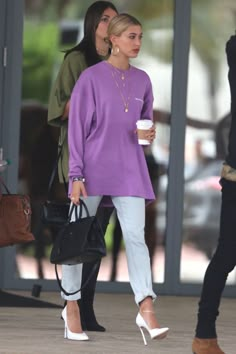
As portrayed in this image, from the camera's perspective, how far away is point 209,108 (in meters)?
8.48

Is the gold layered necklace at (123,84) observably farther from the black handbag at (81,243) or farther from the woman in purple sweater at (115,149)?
the black handbag at (81,243)

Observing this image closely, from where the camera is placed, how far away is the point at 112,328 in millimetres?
6672

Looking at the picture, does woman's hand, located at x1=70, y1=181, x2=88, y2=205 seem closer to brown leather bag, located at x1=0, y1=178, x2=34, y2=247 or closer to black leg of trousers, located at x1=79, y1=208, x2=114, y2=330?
black leg of trousers, located at x1=79, y1=208, x2=114, y2=330

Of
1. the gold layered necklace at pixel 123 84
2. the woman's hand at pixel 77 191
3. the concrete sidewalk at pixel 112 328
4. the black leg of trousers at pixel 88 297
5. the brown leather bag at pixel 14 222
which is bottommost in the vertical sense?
the concrete sidewalk at pixel 112 328

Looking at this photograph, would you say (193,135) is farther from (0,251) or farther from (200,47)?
(0,251)

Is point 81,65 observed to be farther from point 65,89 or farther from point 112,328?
point 112,328

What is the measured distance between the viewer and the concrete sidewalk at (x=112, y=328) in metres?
5.91

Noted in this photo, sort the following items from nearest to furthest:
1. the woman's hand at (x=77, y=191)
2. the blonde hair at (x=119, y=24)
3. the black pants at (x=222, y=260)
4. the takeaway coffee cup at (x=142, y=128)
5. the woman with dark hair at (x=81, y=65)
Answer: the black pants at (x=222, y=260)
the takeaway coffee cup at (x=142, y=128)
the woman's hand at (x=77, y=191)
the blonde hair at (x=119, y=24)
the woman with dark hair at (x=81, y=65)

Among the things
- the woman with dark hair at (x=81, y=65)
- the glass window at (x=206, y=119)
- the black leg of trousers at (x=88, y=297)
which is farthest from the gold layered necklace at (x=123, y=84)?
the glass window at (x=206, y=119)

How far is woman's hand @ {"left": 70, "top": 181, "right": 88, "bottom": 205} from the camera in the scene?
591 cm

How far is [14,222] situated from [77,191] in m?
0.71

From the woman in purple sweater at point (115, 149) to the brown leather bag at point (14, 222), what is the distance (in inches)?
23.4

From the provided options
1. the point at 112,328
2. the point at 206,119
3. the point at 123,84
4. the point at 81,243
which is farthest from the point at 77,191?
the point at 206,119

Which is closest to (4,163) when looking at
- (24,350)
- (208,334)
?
(24,350)
